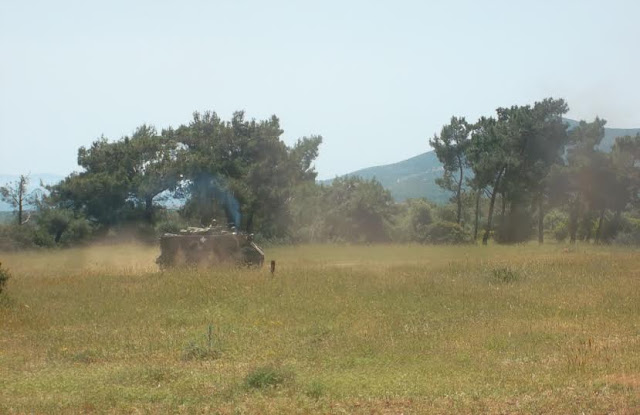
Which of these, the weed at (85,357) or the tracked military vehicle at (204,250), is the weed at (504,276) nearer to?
the tracked military vehicle at (204,250)

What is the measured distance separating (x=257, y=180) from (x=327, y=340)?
139 ft

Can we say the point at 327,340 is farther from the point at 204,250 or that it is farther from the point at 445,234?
the point at 445,234

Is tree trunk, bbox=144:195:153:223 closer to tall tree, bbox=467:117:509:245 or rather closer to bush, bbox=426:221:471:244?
bush, bbox=426:221:471:244

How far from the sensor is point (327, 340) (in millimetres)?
16312

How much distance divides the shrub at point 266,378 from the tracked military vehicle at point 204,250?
2095 cm

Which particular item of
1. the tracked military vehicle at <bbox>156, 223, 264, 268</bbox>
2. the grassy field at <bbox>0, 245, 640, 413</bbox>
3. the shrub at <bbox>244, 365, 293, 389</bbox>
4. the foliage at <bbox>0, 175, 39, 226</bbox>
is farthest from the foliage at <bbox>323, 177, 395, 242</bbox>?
the shrub at <bbox>244, 365, 293, 389</bbox>

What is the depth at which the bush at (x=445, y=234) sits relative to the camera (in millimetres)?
60969

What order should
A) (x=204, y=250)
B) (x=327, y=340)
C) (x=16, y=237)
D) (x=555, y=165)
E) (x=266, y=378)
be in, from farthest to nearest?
(x=555, y=165), (x=16, y=237), (x=204, y=250), (x=327, y=340), (x=266, y=378)

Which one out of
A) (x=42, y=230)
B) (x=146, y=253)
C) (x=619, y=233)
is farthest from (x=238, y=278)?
(x=619, y=233)

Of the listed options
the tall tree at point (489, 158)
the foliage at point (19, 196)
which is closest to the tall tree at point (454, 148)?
the tall tree at point (489, 158)

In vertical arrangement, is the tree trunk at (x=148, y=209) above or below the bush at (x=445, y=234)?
above

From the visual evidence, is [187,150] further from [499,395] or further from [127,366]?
[499,395]

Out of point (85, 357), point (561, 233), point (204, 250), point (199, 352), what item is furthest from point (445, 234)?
point (85, 357)

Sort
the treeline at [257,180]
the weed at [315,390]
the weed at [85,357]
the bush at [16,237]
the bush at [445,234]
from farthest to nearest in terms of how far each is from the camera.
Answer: the bush at [445,234] → the treeline at [257,180] → the bush at [16,237] → the weed at [85,357] → the weed at [315,390]
